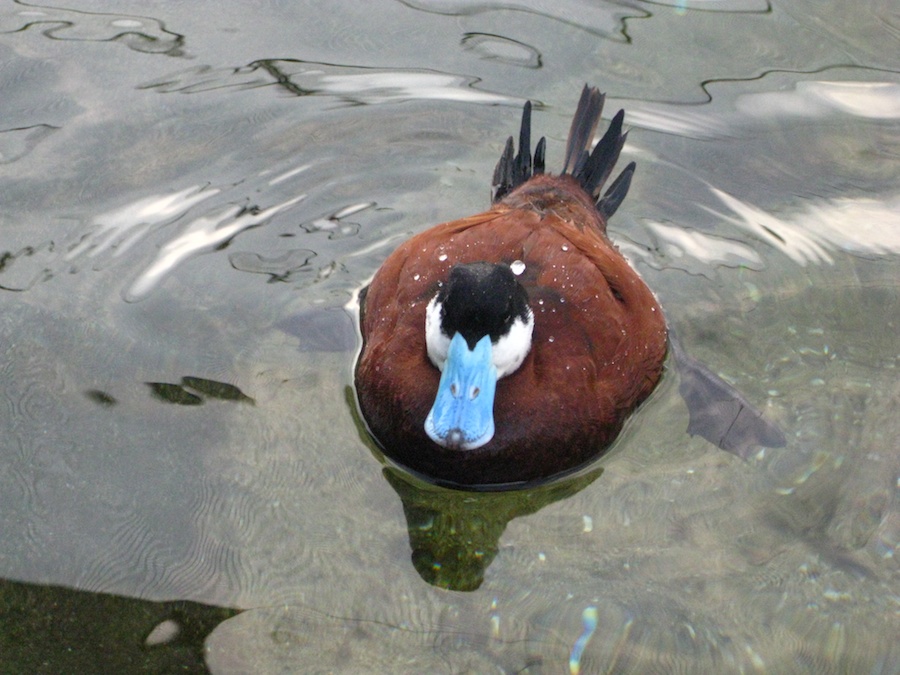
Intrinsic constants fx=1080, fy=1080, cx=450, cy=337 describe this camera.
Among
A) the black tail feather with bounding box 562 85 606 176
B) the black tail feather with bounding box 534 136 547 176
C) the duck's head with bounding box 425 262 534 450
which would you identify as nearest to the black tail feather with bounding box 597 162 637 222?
the black tail feather with bounding box 562 85 606 176

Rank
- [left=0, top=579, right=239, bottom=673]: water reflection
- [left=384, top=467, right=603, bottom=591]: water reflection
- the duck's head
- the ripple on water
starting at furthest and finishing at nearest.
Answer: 1. the ripple on water
2. the duck's head
3. [left=384, top=467, right=603, bottom=591]: water reflection
4. [left=0, top=579, right=239, bottom=673]: water reflection

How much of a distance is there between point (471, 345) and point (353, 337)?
116 cm

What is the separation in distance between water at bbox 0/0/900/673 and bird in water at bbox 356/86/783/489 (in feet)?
0.51

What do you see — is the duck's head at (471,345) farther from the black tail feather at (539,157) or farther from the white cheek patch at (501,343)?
the black tail feather at (539,157)

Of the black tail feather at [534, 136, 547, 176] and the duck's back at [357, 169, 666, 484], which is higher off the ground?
the black tail feather at [534, 136, 547, 176]

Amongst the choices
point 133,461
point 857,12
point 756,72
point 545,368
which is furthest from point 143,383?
point 857,12

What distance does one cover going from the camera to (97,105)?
696cm

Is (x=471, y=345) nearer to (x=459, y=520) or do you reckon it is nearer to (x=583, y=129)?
(x=459, y=520)

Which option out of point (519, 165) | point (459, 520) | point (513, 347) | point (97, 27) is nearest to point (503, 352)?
point (513, 347)

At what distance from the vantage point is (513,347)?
4.59 m

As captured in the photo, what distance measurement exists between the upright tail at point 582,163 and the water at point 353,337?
36 cm

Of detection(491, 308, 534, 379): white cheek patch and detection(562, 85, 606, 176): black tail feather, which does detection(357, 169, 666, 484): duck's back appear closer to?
detection(491, 308, 534, 379): white cheek patch

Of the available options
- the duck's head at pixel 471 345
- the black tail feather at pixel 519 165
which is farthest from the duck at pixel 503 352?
the black tail feather at pixel 519 165

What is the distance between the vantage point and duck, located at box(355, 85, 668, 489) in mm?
4449
